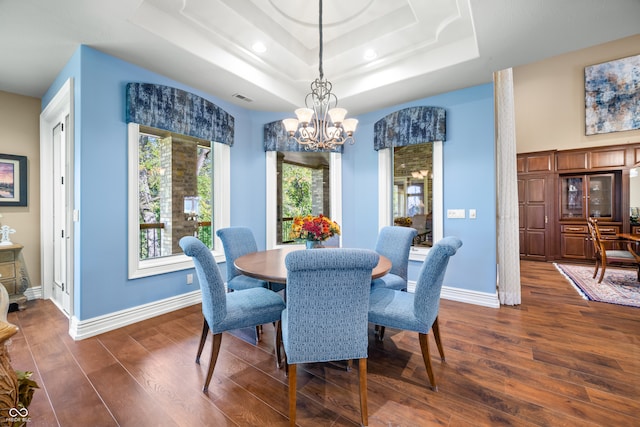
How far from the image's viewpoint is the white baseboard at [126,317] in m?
2.48

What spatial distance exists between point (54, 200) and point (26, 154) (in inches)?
27.1

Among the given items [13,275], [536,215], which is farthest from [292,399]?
[536,215]

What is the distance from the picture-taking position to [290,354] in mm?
1495

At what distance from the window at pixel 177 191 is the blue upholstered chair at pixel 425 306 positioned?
8.22ft

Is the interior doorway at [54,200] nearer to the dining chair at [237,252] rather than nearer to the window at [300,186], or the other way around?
the dining chair at [237,252]

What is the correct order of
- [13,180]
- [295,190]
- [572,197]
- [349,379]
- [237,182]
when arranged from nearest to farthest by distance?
[349,379] → [13,180] → [237,182] → [295,190] → [572,197]

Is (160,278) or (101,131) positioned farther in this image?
(160,278)

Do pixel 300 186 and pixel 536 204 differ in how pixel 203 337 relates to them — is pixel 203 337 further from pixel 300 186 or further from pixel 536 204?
pixel 536 204

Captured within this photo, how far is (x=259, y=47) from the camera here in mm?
2977

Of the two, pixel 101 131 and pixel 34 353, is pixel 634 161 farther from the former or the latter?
pixel 34 353

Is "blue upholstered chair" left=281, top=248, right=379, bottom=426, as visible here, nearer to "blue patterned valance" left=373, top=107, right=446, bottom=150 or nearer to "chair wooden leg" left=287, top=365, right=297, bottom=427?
"chair wooden leg" left=287, top=365, right=297, bottom=427

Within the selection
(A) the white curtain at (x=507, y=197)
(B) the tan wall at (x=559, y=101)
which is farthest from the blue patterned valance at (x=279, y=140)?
(B) the tan wall at (x=559, y=101)

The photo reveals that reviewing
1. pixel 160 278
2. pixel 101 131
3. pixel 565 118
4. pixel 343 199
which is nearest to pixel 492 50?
pixel 343 199

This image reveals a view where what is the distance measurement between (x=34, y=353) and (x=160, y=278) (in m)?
1.08
